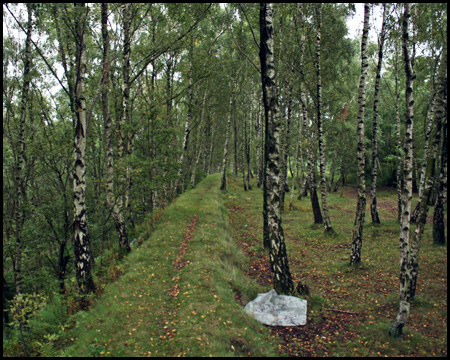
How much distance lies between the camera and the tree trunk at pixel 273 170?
9.12 metres

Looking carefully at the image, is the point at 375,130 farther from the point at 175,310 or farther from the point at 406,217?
the point at 175,310

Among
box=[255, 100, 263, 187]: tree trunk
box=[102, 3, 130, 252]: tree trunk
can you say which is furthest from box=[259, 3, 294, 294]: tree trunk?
box=[255, 100, 263, 187]: tree trunk

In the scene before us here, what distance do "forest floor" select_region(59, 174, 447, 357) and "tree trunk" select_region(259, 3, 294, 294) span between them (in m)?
1.07

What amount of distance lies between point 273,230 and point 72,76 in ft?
28.8

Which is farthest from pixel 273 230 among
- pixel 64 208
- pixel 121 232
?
pixel 64 208

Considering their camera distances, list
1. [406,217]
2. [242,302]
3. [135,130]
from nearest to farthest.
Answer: [406,217], [242,302], [135,130]

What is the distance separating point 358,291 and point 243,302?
4273mm

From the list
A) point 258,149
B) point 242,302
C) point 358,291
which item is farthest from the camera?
point 258,149

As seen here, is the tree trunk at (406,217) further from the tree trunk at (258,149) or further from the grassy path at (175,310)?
the tree trunk at (258,149)

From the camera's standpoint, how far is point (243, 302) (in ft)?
28.6

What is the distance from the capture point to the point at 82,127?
8328 mm

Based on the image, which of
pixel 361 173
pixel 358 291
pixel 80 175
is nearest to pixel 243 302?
pixel 358 291

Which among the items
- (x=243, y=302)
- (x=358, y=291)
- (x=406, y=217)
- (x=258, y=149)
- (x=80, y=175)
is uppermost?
(x=258, y=149)

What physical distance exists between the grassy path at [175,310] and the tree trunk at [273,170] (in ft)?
4.05
